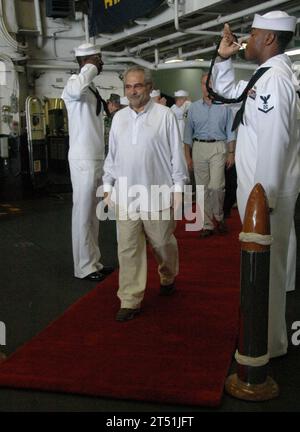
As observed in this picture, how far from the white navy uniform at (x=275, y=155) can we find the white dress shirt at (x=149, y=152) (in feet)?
1.98

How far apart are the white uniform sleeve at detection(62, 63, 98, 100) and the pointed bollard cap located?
215cm

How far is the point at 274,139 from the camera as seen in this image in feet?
8.13

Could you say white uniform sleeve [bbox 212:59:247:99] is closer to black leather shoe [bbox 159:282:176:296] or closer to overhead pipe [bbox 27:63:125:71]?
black leather shoe [bbox 159:282:176:296]

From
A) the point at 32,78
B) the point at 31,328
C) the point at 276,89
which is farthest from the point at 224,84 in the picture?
the point at 32,78

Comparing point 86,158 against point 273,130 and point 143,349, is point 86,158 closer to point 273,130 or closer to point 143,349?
point 143,349

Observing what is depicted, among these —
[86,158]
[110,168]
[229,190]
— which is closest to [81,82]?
[86,158]

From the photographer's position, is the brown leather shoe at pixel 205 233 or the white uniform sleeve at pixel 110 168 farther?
the brown leather shoe at pixel 205 233

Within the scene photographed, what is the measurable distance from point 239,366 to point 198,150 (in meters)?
3.63

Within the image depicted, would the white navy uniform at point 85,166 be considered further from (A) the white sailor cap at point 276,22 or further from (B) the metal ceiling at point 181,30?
(B) the metal ceiling at point 181,30

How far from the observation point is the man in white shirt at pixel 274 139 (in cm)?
248

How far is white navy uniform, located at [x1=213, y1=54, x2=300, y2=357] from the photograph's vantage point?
2480 millimetres

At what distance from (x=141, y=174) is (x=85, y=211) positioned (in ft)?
3.59

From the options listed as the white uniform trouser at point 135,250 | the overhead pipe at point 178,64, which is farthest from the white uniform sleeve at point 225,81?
the overhead pipe at point 178,64

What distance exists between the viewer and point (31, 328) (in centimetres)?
333
